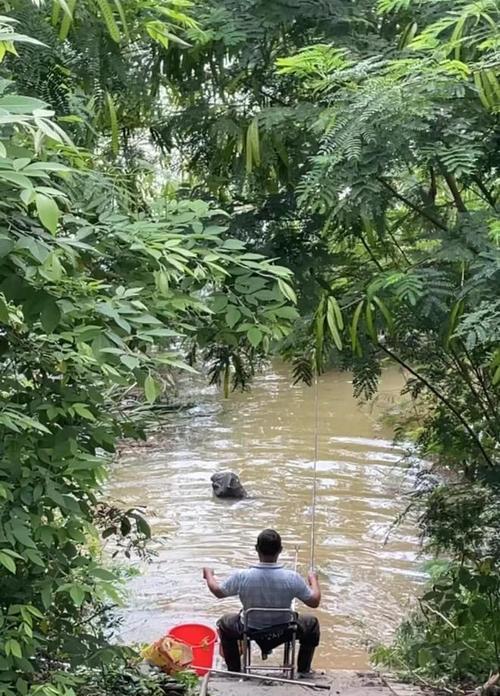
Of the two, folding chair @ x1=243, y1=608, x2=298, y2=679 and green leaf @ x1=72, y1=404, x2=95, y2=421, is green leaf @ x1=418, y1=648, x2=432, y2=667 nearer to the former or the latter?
folding chair @ x1=243, y1=608, x2=298, y2=679

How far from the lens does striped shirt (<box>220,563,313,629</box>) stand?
12.6ft

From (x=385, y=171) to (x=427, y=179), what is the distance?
21.2 inches

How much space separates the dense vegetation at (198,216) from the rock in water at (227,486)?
493 centimetres

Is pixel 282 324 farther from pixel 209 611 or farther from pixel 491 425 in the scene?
pixel 209 611

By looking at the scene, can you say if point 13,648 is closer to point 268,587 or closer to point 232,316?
point 232,316

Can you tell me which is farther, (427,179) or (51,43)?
(427,179)

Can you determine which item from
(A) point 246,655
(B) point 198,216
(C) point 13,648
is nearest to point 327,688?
(A) point 246,655

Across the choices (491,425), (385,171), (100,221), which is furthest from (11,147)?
(491,425)

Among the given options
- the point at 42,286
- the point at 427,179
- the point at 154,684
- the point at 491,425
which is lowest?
the point at 154,684

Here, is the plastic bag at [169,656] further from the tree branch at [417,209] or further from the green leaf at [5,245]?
the green leaf at [5,245]

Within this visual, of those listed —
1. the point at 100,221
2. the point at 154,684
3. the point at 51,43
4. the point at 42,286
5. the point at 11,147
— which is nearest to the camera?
the point at 11,147

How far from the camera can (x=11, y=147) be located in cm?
150

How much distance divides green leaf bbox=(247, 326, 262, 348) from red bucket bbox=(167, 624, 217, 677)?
2.23m

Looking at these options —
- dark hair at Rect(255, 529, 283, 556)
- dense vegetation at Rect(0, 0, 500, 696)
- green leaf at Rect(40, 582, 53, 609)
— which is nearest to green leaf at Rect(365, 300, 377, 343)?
dense vegetation at Rect(0, 0, 500, 696)
